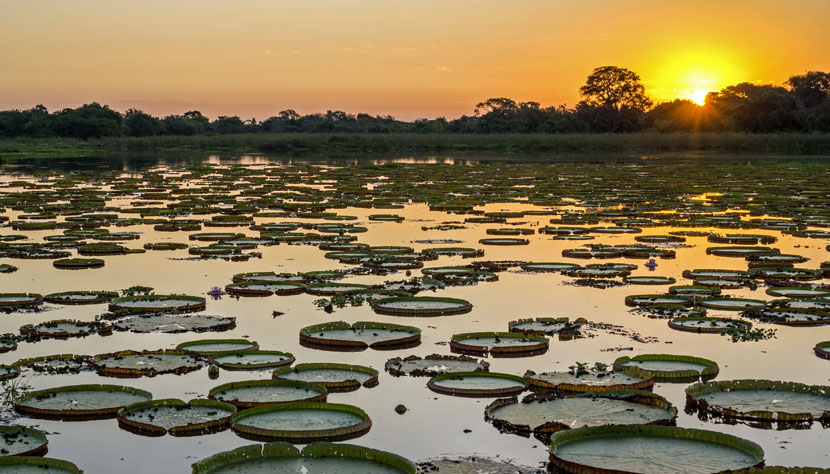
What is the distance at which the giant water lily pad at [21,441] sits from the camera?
6.96 m

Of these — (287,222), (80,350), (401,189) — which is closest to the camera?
(80,350)

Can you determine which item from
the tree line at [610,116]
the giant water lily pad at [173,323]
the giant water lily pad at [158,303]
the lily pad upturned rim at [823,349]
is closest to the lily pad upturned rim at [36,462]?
the giant water lily pad at [173,323]

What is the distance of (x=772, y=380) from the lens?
898 cm

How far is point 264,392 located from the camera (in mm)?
8312

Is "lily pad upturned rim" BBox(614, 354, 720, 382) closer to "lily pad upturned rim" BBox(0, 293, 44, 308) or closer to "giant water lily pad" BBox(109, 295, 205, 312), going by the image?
"giant water lily pad" BBox(109, 295, 205, 312)

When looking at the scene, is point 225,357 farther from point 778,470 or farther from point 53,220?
point 53,220

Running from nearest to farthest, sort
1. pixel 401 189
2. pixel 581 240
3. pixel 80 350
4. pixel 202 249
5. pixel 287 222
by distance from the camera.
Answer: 1. pixel 80 350
2. pixel 202 249
3. pixel 581 240
4. pixel 287 222
5. pixel 401 189

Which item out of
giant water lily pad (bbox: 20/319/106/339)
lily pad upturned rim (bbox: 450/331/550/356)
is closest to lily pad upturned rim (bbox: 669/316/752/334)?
lily pad upturned rim (bbox: 450/331/550/356)

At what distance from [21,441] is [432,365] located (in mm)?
3645

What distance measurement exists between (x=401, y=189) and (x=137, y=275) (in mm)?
19861

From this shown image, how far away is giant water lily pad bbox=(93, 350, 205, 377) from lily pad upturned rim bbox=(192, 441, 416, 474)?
2511 mm

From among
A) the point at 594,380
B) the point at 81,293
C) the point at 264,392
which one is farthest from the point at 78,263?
the point at 594,380

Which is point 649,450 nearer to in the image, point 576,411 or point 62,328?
point 576,411

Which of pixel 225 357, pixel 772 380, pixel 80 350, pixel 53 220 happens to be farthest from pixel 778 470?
pixel 53 220
